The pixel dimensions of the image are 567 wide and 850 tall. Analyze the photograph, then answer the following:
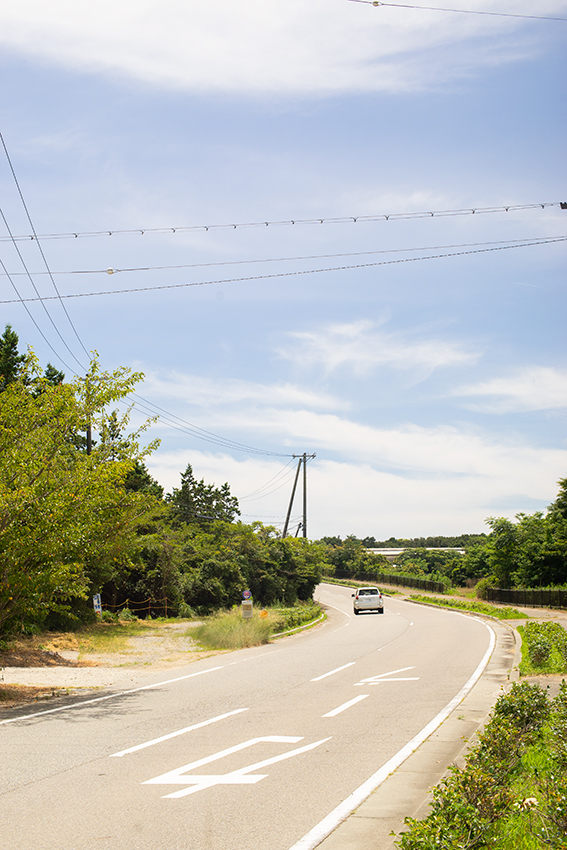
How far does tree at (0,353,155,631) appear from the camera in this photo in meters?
12.5

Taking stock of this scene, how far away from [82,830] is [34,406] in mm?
9923

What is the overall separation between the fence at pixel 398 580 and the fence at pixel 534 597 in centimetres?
1488

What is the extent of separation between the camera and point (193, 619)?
121ft

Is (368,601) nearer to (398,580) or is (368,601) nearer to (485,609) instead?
(485,609)

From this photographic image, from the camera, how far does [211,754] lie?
25.2 feet

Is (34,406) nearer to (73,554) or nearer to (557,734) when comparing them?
(73,554)

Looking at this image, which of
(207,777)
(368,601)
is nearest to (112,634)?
(368,601)

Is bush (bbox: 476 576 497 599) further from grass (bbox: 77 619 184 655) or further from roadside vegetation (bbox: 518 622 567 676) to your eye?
roadside vegetation (bbox: 518 622 567 676)

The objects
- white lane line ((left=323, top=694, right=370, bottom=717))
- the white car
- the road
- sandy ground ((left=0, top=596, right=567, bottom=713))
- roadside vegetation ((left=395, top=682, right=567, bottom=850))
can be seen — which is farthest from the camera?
the white car

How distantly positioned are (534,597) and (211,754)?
124 feet

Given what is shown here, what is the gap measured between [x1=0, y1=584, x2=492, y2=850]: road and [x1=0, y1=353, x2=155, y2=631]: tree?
2.65 metres

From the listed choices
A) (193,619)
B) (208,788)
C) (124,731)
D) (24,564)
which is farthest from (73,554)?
(193,619)

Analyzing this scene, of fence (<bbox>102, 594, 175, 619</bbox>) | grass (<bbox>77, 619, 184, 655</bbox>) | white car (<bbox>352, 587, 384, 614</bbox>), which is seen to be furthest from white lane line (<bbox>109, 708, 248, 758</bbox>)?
white car (<bbox>352, 587, 384, 614</bbox>)

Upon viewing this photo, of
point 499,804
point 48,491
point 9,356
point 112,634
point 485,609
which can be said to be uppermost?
point 9,356
